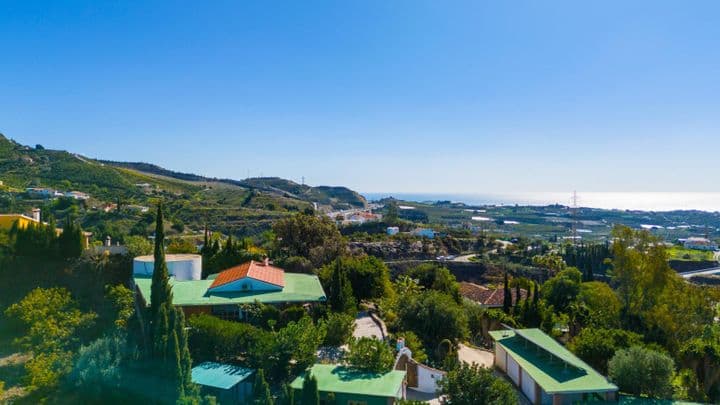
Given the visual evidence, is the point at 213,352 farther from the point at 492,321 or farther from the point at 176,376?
the point at 492,321

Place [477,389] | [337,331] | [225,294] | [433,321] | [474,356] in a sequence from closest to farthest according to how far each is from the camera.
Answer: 1. [477,389]
2. [337,331]
3. [225,294]
4. [433,321]
5. [474,356]

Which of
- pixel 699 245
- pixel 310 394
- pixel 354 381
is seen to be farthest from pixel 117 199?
pixel 699 245

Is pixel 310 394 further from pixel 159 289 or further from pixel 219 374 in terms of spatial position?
pixel 159 289

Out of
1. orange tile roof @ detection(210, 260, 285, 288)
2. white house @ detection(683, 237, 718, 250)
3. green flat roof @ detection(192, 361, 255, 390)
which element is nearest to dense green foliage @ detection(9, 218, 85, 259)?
orange tile roof @ detection(210, 260, 285, 288)

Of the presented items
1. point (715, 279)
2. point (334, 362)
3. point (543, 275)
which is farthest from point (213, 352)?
point (715, 279)

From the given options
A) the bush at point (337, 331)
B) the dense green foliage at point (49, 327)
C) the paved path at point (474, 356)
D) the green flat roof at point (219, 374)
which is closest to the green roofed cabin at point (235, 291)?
the bush at point (337, 331)

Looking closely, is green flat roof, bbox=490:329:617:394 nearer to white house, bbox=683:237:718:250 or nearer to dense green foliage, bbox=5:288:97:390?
dense green foliage, bbox=5:288:97:390
